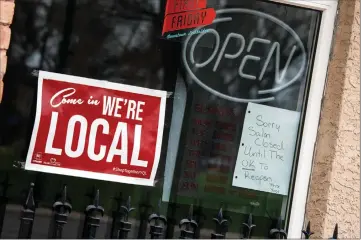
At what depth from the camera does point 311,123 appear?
587cm

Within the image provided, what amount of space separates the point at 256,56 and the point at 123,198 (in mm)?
1328

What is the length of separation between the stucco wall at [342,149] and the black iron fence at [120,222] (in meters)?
0.23

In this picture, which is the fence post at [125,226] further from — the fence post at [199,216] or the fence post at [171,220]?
the fence post at [199,216]

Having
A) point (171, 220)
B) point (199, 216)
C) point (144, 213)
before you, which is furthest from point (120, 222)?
point (199, 216)

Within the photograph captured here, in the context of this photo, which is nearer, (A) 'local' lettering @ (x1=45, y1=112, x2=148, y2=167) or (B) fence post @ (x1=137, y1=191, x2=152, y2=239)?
(A) 'local' lettering @ (x1=45, y1=112, x2=148, y2=167)

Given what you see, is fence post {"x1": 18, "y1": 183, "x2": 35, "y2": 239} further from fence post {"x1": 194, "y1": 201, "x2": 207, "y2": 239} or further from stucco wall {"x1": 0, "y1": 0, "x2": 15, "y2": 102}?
fence post {"x1": 194, "y1": 201, "x2": 207, "y2": 239}

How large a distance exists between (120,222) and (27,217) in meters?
0.62

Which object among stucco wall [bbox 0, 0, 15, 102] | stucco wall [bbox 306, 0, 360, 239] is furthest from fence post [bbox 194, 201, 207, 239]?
stucco wall [bbox 0, 0, 15, 102]

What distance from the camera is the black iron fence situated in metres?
5.01

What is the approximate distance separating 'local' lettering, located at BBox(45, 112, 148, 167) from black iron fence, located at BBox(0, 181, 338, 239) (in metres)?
0.26

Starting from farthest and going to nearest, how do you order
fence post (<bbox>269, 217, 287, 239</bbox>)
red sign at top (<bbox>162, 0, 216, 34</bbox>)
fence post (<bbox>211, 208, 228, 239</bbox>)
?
red sign at top (<bbox>162, 0, 216, 34</bbox>), fence post (<bbox>269, 217, 287, 239</bbox>), fence post (<bbox>211, 208, 228, 239</bbox>)

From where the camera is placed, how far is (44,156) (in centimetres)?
542

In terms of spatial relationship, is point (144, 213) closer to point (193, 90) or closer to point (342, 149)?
point (193, 90)

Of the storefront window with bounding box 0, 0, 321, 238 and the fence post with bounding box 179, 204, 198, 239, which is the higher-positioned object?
the storefront window with bounding box 0, 0, 321, 238
